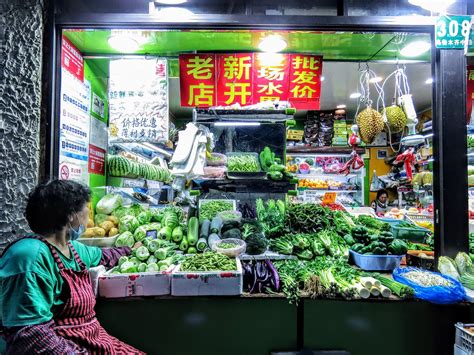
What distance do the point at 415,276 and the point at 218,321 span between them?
179 cm

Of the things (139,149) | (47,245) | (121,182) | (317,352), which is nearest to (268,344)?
(317,352)

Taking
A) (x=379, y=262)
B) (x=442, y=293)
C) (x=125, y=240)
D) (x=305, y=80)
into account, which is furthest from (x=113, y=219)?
(x=442, y=293)

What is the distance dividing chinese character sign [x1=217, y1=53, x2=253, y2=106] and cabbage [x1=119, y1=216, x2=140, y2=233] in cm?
204

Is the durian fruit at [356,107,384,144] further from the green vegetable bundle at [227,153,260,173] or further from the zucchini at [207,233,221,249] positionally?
the zucchini at [207,233,221,249]

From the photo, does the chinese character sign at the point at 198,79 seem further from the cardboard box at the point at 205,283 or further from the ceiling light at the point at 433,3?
the cardboard box at the point at 205,283

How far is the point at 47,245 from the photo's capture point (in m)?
1.86

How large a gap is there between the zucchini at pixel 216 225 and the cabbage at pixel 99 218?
136 cm

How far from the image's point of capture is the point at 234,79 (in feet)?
15.5

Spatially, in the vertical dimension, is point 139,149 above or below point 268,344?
above

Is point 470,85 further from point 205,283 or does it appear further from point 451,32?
point 205,283

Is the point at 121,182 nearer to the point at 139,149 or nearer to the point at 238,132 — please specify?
the point at 139,149

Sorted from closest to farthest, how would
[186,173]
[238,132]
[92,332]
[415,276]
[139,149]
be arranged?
[92,332] < [415,276] < [186,173] < [238,132] < [139,149]

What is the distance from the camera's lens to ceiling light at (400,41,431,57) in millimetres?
4132

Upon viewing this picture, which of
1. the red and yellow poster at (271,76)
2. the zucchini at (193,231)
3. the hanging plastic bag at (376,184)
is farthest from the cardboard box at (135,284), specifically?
the hanging plastic bag at (376,184)
